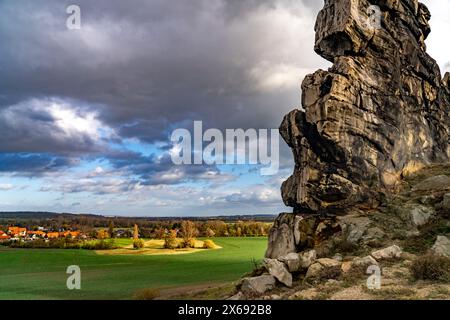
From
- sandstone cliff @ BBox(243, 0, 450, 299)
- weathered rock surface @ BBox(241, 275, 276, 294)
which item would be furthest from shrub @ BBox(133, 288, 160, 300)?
weathered rock surface @ BBox(241, 275, 276, 294)

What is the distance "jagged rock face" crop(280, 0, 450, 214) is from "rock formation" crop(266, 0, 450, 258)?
0.32 ft

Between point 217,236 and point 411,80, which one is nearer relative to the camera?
point 411,80

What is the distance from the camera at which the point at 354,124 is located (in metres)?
37.7

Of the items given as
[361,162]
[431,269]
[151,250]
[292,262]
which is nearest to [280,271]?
[292,262]

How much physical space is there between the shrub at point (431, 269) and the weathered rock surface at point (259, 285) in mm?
8883

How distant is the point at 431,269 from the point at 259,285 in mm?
10520

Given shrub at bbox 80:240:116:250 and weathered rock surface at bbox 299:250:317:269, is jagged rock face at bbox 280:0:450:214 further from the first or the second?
shrub at bbox 80:240:116:250

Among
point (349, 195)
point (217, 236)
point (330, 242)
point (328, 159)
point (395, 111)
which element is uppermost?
point (395, 111)

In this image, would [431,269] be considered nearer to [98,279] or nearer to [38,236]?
[98,279]

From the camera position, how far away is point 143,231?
144375 mm

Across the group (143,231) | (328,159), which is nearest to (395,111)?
(328,159)

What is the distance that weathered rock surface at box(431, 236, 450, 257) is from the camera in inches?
1070
